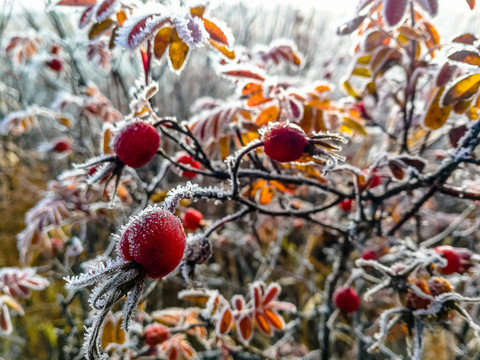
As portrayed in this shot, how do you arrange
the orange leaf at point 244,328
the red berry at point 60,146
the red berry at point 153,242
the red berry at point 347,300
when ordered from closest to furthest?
1. the red berry at point 153,242
2. the orange leaf at point 244,328
3. the red berry at point 347,300
4. the red berry at point 60,146

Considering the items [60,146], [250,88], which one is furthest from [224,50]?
[60,146]

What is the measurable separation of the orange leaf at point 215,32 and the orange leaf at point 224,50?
0.03m

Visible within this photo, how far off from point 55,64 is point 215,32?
154 centimetres

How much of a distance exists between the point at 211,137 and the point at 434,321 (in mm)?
715

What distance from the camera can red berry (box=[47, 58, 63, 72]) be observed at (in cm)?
189

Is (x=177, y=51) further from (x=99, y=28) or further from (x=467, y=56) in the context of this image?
(x=467, y=56)

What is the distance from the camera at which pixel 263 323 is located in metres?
1.10

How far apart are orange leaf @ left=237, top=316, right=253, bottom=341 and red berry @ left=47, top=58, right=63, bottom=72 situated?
5.50 ft

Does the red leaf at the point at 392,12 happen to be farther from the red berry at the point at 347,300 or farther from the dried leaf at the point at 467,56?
the red berry at the point at 347,300

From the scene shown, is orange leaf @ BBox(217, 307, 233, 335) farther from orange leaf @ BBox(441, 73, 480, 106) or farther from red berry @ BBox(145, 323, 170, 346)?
orange leaf @ BBox(441, 73, 480, 106)

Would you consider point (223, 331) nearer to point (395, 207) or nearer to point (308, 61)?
point (395, 207)

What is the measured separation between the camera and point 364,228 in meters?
1.25

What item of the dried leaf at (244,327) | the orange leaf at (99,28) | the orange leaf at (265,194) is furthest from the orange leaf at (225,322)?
the orange leaf at (99,28)

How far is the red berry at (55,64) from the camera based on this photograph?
1889mm
